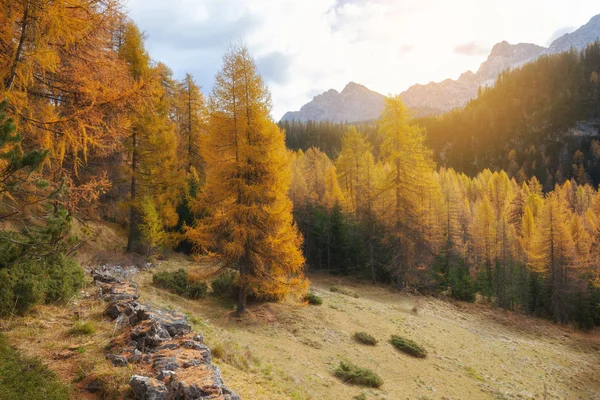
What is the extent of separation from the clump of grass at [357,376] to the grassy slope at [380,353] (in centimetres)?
30

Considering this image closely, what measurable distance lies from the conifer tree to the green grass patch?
9881mm

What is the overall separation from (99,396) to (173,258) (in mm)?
21326

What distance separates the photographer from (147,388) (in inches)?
170

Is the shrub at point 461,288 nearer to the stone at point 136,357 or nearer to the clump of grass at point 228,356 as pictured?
the clump of grass at point 228,356

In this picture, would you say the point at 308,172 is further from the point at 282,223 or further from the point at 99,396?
the point at 99,396

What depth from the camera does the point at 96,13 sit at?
667 centimetres

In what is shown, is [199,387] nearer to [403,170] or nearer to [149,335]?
[149,335]

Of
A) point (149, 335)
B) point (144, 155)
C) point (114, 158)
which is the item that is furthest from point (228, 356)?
point (114, 158)

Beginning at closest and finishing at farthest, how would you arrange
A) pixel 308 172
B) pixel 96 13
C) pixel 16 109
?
1. pixel 16 109
2. pixel 96 13
3. pixel 308 172

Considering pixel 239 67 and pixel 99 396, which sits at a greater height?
pixel 239 67

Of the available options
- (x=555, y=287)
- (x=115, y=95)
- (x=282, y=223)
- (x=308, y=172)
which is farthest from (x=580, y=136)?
(x=115, y=95)

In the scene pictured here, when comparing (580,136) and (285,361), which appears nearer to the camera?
(285,361)

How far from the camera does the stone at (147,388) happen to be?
4258 mm

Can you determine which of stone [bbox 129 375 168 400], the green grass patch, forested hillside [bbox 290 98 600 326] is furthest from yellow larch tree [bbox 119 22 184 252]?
stone [bbox 129 375 168 400]
